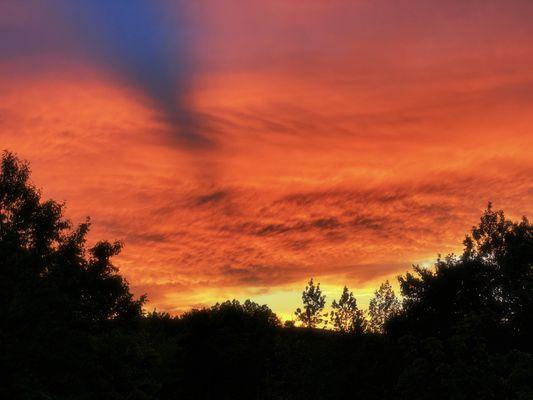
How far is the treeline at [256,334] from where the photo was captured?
86.5 ft

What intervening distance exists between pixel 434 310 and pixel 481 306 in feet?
17.0

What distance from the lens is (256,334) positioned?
9138 centimetres

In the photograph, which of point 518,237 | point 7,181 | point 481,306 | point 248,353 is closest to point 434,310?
point 481,306

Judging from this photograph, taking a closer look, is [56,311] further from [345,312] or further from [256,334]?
[256,334]

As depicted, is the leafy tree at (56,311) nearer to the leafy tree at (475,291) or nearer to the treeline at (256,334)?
the treeline at (256,334)

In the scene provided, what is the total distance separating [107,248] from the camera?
76.0 metres

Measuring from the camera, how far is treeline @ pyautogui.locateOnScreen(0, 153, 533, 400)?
26.4 metres

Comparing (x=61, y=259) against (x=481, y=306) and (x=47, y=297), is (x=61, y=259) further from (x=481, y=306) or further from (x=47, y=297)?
(x=481, y=306)

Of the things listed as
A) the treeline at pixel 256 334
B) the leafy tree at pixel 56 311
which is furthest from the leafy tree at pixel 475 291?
the leafy tree at pixel 56 311

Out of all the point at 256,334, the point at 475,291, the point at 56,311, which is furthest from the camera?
the point at 256,334

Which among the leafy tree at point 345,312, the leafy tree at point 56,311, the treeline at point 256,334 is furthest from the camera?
the leafy tree at point 345,312

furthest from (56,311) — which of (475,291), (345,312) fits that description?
(475,291)

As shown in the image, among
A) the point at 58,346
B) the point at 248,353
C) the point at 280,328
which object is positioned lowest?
the point at 58,346

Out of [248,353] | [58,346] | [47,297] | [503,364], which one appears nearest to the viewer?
[503,364]
